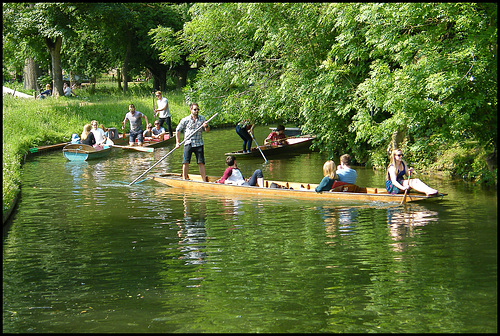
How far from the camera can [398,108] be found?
12500 millimetres

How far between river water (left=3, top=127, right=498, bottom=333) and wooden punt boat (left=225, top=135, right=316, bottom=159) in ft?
20.2

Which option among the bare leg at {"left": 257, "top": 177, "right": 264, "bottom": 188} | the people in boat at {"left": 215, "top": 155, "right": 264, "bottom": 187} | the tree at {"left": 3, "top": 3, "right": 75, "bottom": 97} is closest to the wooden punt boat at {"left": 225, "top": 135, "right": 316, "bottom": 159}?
the people in boat at {"left": 215, "top": 155, "right": 264, "bottom": 187}

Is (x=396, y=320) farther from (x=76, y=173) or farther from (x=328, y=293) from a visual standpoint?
(x=76, y=173)

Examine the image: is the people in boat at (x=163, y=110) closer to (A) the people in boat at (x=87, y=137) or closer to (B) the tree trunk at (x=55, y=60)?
(A) the people in boat at (x=87, y=137)

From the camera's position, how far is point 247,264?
811 centimetres

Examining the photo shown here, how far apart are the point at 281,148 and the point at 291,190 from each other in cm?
808

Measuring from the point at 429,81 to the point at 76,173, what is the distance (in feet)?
30.3

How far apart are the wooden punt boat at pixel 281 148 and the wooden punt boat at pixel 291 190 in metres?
4.83

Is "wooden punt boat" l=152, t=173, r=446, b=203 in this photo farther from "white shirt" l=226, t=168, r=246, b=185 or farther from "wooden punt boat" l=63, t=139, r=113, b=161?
"wooden punt boat" l=63, t=139, r=113, b=161

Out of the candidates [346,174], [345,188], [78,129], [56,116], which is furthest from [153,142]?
[345,188]

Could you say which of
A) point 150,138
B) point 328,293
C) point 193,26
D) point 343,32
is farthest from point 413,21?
point 150,138

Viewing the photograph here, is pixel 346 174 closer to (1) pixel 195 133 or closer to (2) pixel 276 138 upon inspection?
(1) pixel 195 133

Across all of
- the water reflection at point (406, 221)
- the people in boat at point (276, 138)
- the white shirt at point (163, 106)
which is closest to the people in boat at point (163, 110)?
the white shirt at point (163, 106)

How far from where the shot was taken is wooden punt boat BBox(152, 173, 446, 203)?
11.6m
